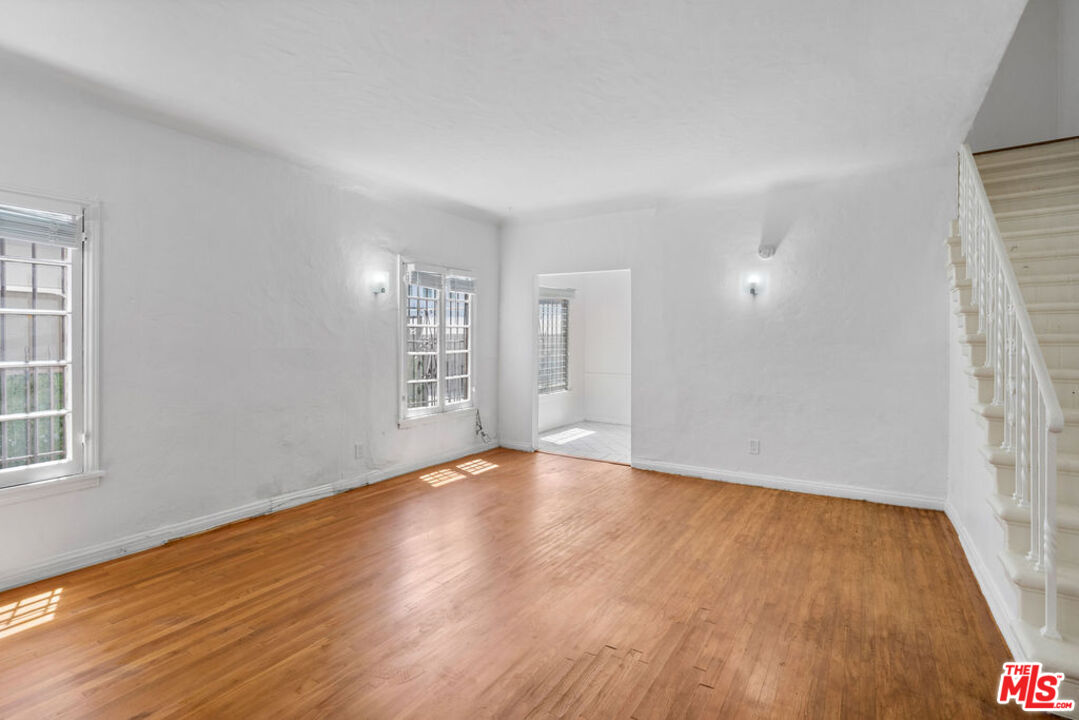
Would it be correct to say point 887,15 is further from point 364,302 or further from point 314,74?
point 364,302

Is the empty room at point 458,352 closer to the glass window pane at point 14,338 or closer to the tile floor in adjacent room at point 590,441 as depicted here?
the glass window pane at point 14,338

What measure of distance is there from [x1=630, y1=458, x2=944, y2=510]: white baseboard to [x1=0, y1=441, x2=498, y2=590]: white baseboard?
9.26 ft

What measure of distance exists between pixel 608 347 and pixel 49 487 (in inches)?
286

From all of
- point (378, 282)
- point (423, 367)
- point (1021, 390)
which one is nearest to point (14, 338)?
point (378, 282)

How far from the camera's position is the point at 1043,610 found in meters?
2.12

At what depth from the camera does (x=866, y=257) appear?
4660 mm

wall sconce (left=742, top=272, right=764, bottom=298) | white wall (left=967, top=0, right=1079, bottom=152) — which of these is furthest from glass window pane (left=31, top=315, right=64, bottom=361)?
white wall (left=967, top=0, right=1079, bottom=152)

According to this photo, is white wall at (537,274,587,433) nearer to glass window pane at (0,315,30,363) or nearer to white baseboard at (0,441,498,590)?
white baseboard at (0,441,498,590)

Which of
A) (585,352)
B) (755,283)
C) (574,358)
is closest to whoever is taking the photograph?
(755,283)

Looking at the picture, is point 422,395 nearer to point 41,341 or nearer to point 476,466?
point 476,466

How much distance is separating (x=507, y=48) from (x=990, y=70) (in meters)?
2.65

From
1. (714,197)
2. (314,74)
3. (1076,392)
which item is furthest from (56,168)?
(1076,392)

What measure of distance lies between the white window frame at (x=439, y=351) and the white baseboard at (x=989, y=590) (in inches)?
183

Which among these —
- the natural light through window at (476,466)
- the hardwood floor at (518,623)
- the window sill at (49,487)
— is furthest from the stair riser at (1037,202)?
the window sill at (49,487)
